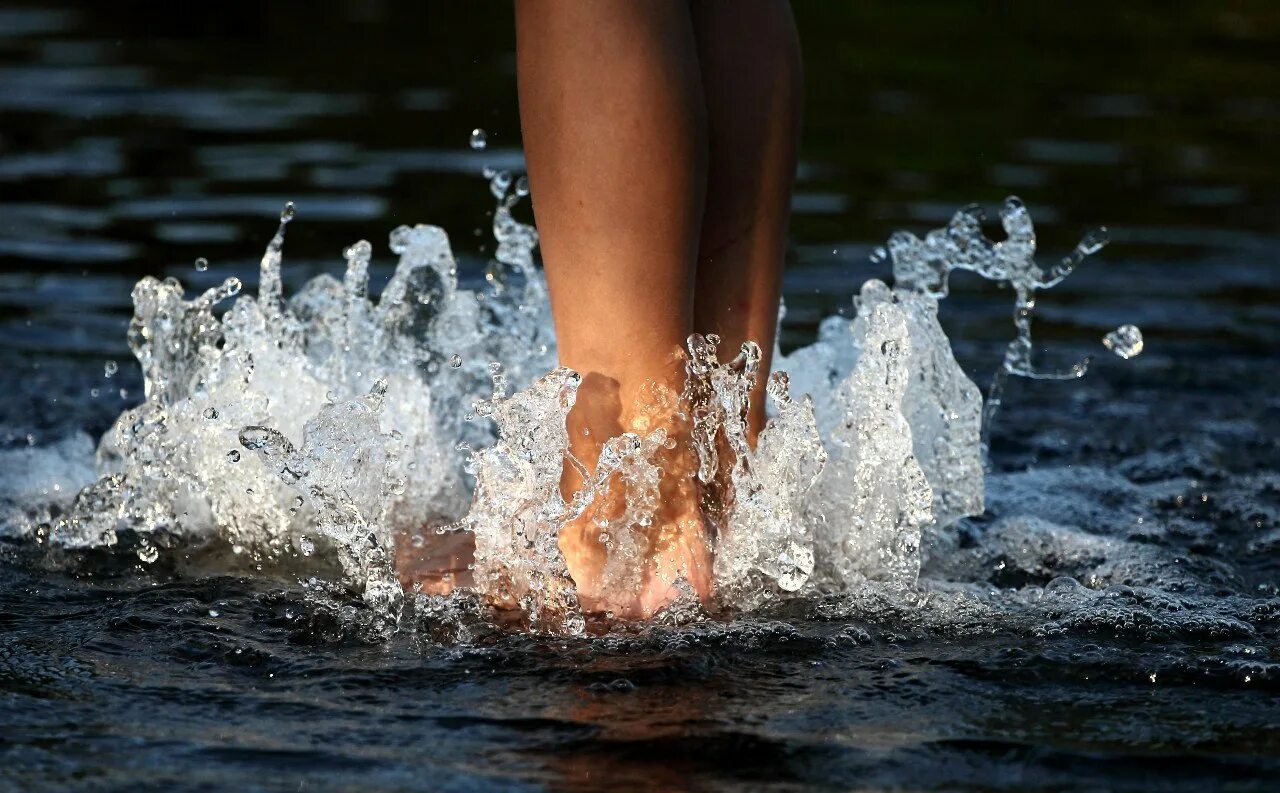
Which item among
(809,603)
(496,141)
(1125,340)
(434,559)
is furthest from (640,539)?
(496,141)

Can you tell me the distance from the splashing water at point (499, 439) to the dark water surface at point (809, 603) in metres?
0.09

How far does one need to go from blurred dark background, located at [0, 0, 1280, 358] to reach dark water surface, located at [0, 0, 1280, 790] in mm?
24

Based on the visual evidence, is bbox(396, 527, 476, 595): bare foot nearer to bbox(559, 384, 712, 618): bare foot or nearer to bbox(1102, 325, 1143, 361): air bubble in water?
bbox(559, 384, 712, 618): bare foot

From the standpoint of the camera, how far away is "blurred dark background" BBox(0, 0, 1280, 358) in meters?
4.46

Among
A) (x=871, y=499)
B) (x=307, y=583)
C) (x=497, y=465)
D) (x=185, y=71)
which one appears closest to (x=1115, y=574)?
(x=871, y=499)

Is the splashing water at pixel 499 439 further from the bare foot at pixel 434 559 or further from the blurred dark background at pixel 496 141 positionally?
the blurred dark background at pixel 496 141

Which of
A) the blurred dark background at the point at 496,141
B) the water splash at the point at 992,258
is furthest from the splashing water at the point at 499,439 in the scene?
the blurred dark background at the point at 496,141

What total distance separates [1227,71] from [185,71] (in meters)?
4.59

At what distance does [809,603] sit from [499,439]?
0.55 m


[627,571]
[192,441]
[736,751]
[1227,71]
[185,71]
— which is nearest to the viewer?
[736,751]

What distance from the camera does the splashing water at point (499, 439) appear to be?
83.8 inches

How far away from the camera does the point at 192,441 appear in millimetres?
2553

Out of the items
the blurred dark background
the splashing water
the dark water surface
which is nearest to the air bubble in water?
the splashing water

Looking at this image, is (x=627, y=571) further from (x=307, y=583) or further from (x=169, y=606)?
(x=169, y=606)
